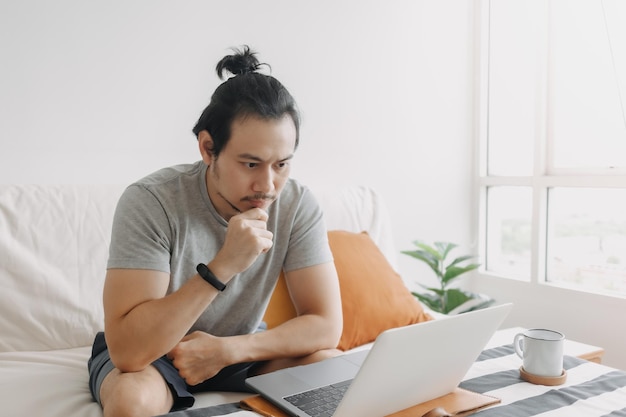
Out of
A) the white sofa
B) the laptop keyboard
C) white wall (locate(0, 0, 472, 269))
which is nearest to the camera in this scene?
the laptop keyboard

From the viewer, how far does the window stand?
2398 millimetres

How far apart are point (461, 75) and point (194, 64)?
56.3 inches

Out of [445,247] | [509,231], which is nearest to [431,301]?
[445,247]

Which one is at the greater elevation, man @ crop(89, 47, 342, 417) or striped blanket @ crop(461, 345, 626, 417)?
man @ crop(89, 47, 342, 417)

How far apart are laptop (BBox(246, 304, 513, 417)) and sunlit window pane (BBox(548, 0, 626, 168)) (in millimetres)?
1761

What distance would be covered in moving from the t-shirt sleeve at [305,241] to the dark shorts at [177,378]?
26 centimetres

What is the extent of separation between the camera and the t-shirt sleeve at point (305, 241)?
1402mm

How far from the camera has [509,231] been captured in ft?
9.38

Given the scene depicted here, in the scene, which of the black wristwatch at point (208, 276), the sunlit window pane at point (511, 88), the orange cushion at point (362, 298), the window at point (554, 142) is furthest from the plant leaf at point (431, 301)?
the black wristwatch at point (208, 276)

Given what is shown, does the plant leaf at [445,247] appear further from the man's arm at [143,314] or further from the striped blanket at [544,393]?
the man's arm at [143,314]

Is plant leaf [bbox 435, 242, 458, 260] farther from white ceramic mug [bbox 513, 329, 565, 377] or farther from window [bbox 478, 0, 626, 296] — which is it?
white ceramic mug [bbox 513, 329, 565, 377]

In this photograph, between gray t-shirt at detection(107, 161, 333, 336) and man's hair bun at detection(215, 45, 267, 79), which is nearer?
gray t-shirt at detection(107, 161, 333, 336)

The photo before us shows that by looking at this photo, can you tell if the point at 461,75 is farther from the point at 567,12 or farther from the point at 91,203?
the point at 91,203

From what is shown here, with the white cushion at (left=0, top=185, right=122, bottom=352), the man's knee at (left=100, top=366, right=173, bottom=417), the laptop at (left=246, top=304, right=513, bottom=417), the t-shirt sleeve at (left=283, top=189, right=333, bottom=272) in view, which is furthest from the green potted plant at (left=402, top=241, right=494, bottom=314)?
the man's knee at (left=100, top=366, right=173, bottom=417)
